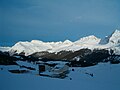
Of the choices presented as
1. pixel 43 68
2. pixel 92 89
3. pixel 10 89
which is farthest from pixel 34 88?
pixel 43 68

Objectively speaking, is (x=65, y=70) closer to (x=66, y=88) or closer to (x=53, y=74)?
(x=53, y=74)

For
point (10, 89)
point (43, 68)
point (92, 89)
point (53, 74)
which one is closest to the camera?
point (10, 89)

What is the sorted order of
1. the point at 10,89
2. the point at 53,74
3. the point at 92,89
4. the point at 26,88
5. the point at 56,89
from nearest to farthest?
the point at 10,89
the point at 26,88
the point at 56,89
the point at 92,89
the point at 53,74

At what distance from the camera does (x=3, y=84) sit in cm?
1291

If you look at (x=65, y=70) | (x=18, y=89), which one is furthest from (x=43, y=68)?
(x=18, y=89)

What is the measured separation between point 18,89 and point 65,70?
30.9 m

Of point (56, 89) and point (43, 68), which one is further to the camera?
point (43, 68)

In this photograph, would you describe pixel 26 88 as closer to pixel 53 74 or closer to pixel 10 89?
pixel 10 89

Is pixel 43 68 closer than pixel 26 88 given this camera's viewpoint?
No

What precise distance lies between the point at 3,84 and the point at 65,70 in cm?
3024

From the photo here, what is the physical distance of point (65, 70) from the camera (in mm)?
42750

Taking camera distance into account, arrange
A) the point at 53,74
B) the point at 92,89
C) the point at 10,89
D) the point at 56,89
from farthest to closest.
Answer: the point at 53,74, the point at 92,89, the point at 56,89, the point at 10,89

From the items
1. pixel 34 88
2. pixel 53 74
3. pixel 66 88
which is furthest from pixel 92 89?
pixel 53 74

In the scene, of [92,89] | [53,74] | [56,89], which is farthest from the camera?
[53,74]
